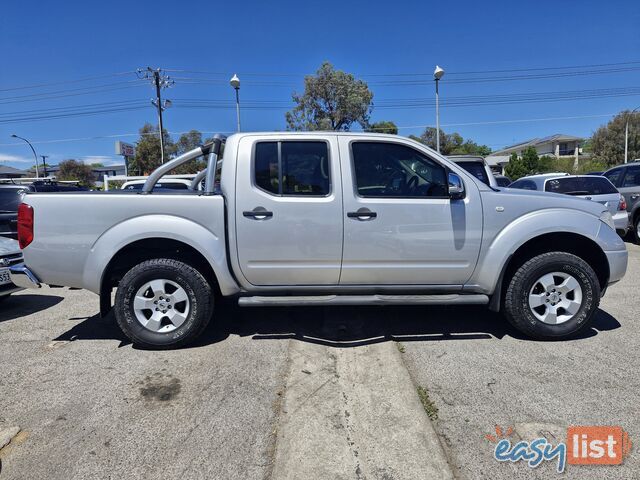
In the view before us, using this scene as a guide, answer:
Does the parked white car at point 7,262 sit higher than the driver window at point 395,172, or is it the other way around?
the driver window at point 395,172

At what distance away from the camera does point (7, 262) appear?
4.88 metres

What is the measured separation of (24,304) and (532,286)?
20.7 ft

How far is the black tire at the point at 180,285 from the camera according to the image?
3.71 m

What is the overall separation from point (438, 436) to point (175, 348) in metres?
2.48

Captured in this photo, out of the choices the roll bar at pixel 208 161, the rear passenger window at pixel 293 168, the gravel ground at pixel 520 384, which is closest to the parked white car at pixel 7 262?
the roll bar at pixel 208 161

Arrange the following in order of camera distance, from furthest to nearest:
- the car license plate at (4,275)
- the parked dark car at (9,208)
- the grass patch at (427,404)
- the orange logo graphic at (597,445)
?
the parked dark car at (9,208), the car license plate at (4,275), the grass patch at (427,404), the orange logo graphic at (597,445)

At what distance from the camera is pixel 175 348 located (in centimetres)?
384

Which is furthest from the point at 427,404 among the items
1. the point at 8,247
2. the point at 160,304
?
the point at 8,247

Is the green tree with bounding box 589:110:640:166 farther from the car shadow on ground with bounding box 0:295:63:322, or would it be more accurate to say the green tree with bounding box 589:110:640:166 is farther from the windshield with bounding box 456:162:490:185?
the car shadow on ground with bounding box 0:295:63:322

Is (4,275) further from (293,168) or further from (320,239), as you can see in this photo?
(320,239)

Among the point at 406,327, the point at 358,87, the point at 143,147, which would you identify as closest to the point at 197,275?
the point at 406,327

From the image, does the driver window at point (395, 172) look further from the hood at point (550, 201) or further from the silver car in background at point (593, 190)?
the silver car in background at point (593, 190)

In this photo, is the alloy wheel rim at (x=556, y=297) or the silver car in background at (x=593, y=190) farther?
the silver car in background at (x=593, y=190)

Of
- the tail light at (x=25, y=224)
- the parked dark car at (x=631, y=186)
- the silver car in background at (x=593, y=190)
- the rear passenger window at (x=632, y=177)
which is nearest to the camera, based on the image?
the tail light at (x=25, y=224)
